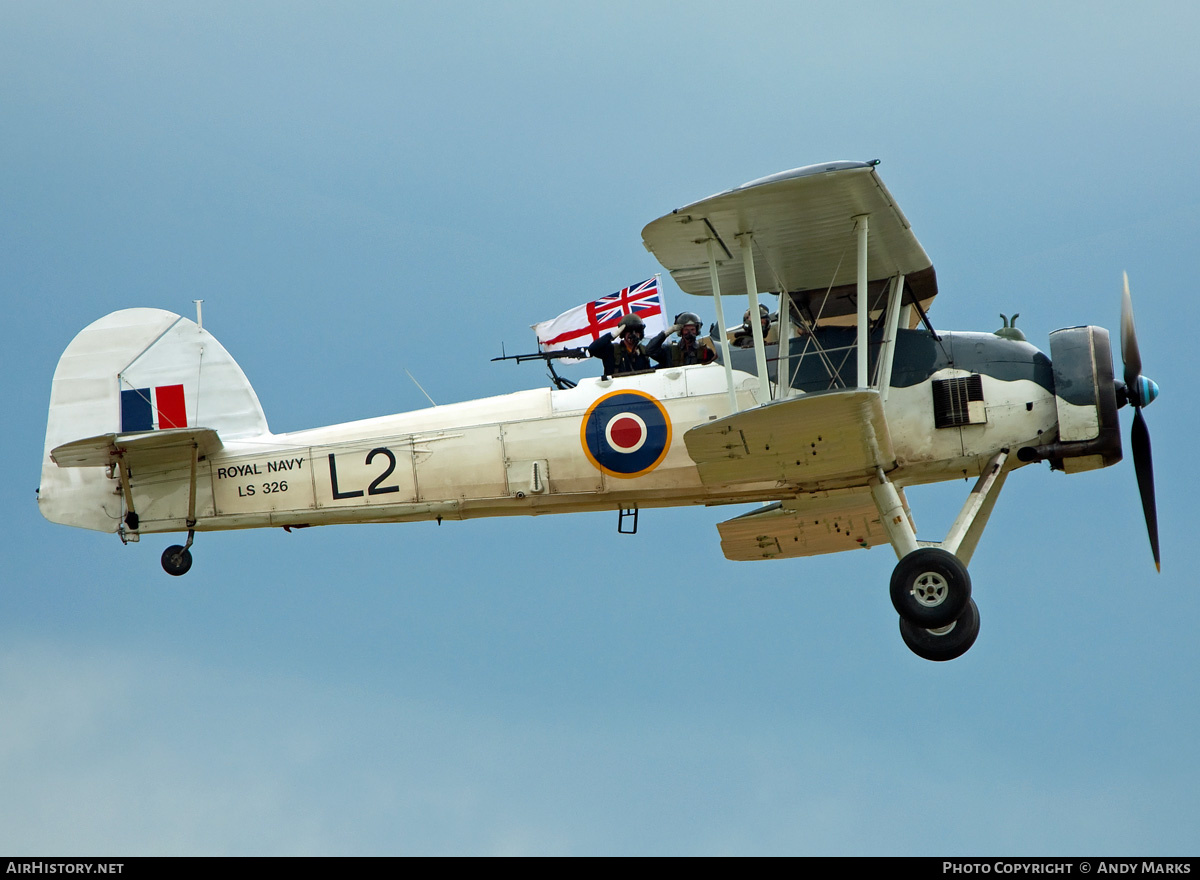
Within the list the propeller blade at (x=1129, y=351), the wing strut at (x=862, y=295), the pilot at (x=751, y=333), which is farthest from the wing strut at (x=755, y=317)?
the propeller blade at (x=1129, y=351)

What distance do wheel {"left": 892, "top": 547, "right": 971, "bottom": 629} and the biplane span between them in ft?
0.06

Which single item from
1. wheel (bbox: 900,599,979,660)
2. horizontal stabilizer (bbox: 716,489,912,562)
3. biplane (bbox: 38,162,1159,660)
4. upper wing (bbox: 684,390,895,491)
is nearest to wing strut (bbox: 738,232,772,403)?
biplane (bbox: 38,162,1159,660)

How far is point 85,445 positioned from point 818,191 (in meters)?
7.40

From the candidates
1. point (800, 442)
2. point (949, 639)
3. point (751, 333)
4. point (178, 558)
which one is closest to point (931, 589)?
point (949, 639)

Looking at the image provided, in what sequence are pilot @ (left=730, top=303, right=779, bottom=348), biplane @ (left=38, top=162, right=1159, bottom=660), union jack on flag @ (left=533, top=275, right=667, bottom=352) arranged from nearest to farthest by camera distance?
biplane @ (left=38, top=162, right=1159, bottom=660)
pilot @ (left=730, top=303, right=779, bottom=348)
union jack on flag @ (left=533, top=275, right=667, bottom=352)

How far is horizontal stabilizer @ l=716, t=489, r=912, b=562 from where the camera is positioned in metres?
13.3

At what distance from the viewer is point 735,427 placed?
10.7m

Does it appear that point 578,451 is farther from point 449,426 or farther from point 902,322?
point 902,322

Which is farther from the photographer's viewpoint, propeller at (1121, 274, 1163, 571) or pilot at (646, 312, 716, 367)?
pilot at (646, 312, 716, 367)

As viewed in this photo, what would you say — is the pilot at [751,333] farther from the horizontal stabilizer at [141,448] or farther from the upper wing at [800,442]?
the horizontal stabilizer at [141,448]

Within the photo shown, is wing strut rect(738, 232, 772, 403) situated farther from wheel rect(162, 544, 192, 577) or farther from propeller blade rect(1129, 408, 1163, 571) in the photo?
wheel rect(162, 544, 192, 577)
